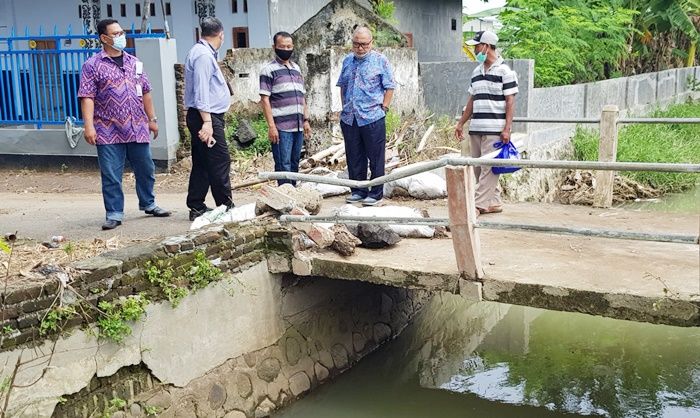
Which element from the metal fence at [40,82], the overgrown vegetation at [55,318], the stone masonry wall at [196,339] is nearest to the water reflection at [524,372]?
the stone masonry wall at [196,339]

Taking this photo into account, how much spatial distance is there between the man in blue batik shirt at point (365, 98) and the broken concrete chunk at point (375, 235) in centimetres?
96

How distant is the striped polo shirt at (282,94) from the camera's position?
7.00 metres

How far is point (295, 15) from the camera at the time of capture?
15820 mm

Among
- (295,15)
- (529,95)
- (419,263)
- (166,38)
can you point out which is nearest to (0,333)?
(419,263)

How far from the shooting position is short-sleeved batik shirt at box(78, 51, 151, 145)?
5984mm

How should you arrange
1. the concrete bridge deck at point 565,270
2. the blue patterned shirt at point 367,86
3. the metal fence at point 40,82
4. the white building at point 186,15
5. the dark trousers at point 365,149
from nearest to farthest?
1. the concrete bridge deck at point 565,270
2. the blue patterned shirt at point 367,86
3. the dark trousers at point 365,149
4. the metal fence at point 40,82
5. the white building at point 186,15

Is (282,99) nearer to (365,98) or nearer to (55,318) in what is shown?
(365,98)

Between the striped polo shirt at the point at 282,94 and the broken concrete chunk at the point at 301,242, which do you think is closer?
the broken concrete chunk at the point at 301,242

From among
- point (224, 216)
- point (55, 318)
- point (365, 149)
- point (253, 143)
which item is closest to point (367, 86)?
point (365, 149)

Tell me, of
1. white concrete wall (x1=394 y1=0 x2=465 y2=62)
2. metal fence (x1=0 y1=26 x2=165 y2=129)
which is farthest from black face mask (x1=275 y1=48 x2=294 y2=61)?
white concrete wall (x1=394 y1=0 x2=465 y2=62)

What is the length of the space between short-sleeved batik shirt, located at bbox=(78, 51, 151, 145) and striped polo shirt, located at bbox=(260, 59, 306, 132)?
3.99 ft

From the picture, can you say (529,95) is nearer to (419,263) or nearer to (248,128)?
(248,128)

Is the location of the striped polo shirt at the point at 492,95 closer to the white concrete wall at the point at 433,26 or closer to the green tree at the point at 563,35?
the green tree at the point at 563,35

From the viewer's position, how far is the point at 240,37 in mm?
15625
